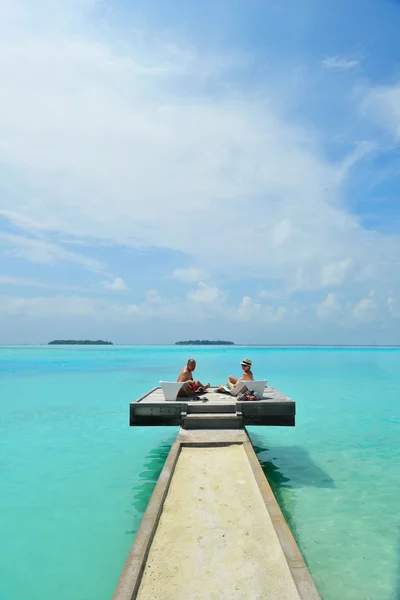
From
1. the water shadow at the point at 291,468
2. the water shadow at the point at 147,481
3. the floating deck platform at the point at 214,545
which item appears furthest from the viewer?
the water shadow at the point at 291,468

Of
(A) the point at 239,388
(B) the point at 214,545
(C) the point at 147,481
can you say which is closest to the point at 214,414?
(A) the point at 239,388

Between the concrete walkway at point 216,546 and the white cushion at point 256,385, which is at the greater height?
the white cushion at point 256,385

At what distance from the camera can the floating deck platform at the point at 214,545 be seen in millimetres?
3936

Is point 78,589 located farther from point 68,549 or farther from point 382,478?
point 382,478

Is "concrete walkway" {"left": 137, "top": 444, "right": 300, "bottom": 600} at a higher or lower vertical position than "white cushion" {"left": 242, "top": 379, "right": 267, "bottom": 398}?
lower

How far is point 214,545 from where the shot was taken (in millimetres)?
4758

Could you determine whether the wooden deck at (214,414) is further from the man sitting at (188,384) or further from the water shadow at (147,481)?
the water shadow at (147,481)

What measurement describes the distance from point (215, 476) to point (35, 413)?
625 inches

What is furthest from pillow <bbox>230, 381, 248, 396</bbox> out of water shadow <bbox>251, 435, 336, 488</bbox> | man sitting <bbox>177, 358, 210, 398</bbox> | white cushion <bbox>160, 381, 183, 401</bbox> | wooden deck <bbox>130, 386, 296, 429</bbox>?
water shadow <bbox>251, 435, 336, 488</bbox>

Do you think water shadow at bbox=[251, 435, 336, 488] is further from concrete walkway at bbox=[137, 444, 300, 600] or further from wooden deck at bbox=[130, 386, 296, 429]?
concrete walkway at bbox=[137, 444, 300, 600]

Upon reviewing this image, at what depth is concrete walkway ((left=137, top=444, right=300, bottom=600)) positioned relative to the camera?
3955 millimetres

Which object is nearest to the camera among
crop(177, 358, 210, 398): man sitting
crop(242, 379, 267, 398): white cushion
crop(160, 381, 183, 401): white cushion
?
crop(242, 379, 267, 398): white cushion

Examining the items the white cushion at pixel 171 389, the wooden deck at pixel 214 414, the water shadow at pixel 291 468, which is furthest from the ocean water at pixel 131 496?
the white cushion at pixel 171 389

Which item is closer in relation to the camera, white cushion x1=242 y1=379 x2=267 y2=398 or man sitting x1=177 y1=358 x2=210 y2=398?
white cushion x1=242 y1=379 x2=267 y2=398
